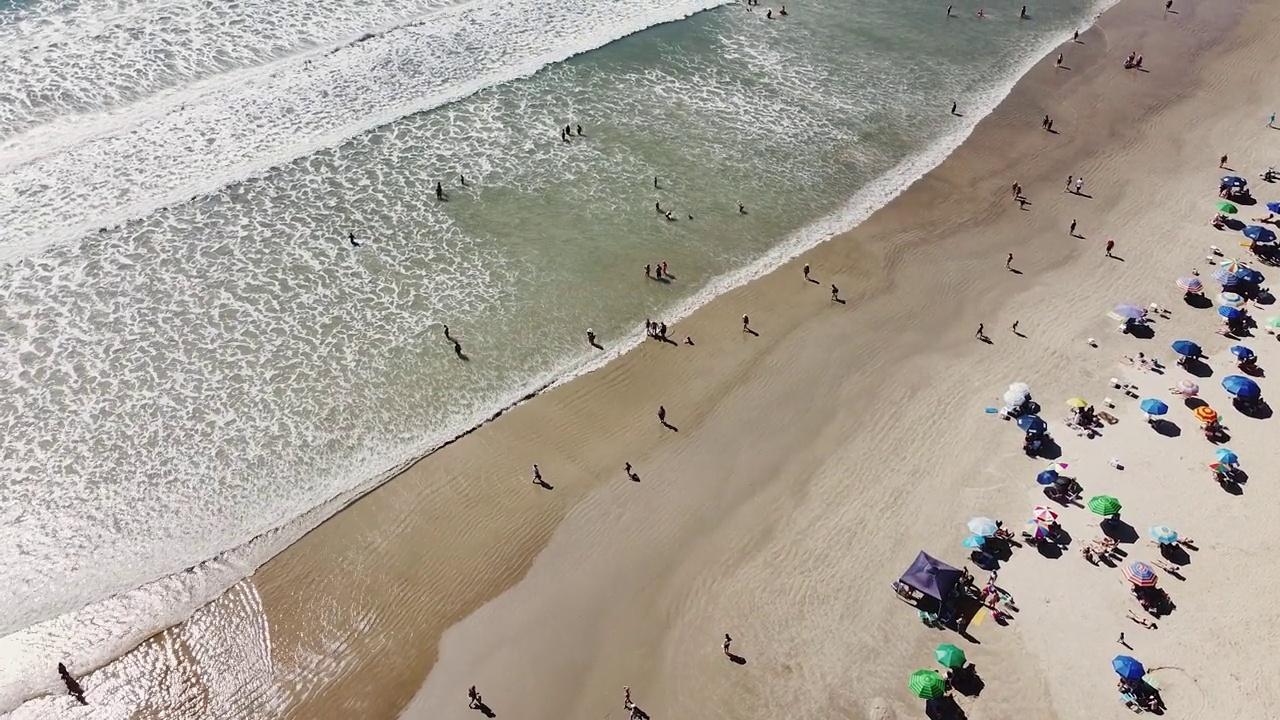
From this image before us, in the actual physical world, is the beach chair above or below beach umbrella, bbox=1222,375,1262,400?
below

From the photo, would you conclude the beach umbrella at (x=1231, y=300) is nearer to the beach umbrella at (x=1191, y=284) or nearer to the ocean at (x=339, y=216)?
the beach umbrella at (x=1191, y=284)

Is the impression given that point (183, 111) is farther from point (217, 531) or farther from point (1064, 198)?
point (1064, 198)

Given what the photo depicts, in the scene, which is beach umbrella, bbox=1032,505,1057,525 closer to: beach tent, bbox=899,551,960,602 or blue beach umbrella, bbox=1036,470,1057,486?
blue beach umbrella, bbox=1036,470,1057,486

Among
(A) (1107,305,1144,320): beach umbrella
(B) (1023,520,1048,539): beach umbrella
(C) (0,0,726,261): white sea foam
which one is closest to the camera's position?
(B) (1023,520,1048,539): beach umbrella

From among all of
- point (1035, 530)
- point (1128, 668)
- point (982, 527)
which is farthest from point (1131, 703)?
point (982, 527)

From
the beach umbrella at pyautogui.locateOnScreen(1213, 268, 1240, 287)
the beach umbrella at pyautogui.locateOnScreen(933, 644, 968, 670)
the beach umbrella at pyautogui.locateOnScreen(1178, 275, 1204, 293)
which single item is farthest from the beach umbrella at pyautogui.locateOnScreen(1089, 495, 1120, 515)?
the beach umbrella at pyautogui.locateOnScreen(1213, 268, 1240, 287)

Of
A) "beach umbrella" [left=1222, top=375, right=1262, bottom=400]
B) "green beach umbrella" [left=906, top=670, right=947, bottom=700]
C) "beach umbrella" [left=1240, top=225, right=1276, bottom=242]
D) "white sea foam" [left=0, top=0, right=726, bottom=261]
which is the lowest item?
"green beach umbrella" [left=906, top=670, right=947, bottom=700]
